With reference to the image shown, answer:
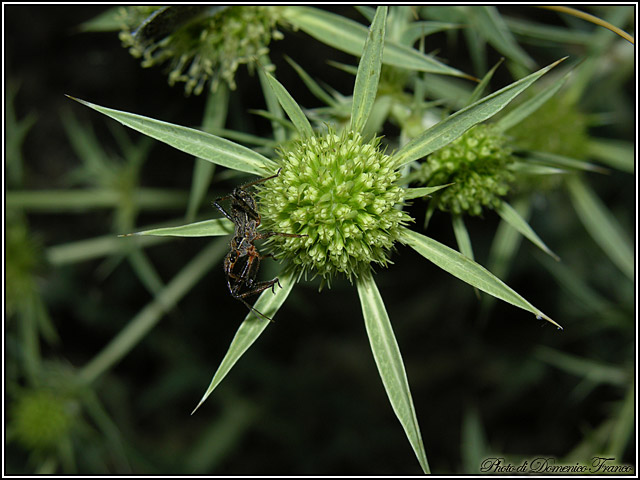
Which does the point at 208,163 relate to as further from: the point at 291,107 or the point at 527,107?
the point at 527,107

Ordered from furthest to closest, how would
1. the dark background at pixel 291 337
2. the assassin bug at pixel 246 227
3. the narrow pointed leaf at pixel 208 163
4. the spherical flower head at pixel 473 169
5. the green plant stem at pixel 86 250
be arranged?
the dark background at pixel 291 337 → the green plant stem at pixel 86 250 → the narrow pointed leaf at pixel 208 163 → the spherical flower head at pixel 473 169 → the assassin bug at pixel 246 227

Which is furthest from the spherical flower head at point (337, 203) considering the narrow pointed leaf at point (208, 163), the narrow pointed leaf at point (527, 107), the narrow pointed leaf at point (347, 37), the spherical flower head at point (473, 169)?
the narrow pointed leaf at point (208, 163)

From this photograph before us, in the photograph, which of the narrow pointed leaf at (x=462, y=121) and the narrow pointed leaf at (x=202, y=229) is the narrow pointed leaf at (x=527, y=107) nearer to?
the narrow pointed leaf at (x=462, y=121)

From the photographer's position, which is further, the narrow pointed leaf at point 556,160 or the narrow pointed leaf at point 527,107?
the narrow pointed leaf at point 556,160

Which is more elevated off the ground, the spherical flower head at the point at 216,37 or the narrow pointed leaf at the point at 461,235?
the spherical flower head at the point at 216,37

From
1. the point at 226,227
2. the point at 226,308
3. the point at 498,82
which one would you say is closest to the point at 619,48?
the point at 498,82

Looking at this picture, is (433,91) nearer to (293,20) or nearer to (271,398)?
(293,20)
